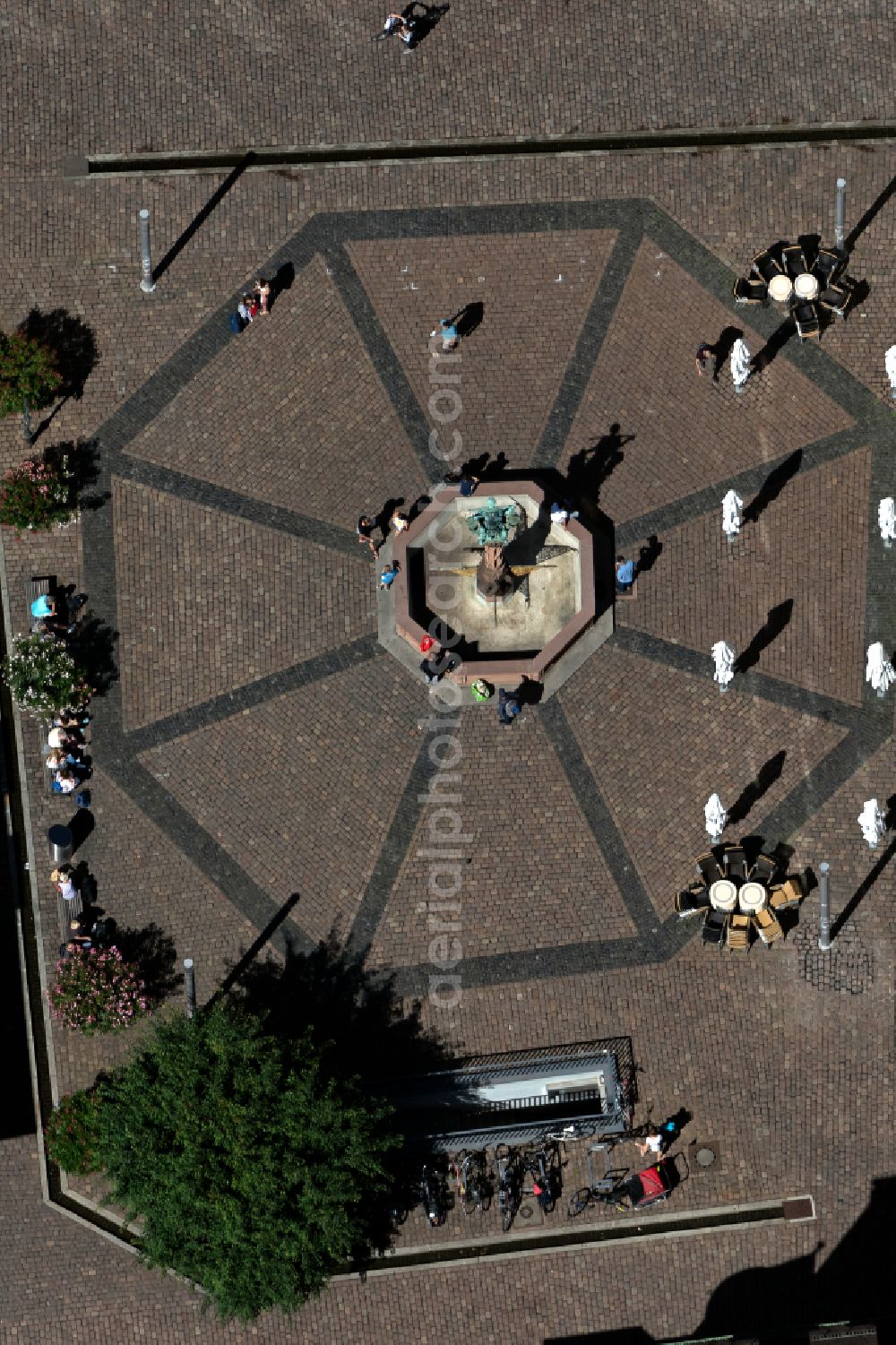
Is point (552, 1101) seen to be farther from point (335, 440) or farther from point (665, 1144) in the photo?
point (335, 440)

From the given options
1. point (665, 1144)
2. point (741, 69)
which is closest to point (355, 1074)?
point (665, 1144)

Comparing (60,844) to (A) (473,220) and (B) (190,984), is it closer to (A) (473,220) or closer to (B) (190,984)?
(B) (190,984)

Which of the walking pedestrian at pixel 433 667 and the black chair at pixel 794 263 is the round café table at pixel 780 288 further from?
the walking pedestrian at pixel 433 667

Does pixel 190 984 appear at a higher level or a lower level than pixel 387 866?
lower

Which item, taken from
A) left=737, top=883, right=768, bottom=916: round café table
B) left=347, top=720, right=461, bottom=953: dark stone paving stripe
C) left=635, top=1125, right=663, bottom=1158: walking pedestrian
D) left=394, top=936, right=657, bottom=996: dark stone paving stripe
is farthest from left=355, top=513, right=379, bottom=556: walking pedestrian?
left=635, top=1125, right=663, bottom=1158: walking pedestrian

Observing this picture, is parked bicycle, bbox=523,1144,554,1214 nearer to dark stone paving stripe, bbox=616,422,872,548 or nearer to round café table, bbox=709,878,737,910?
round café table, bbox=709,878,737,910

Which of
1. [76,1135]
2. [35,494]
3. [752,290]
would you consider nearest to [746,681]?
[752,290]
